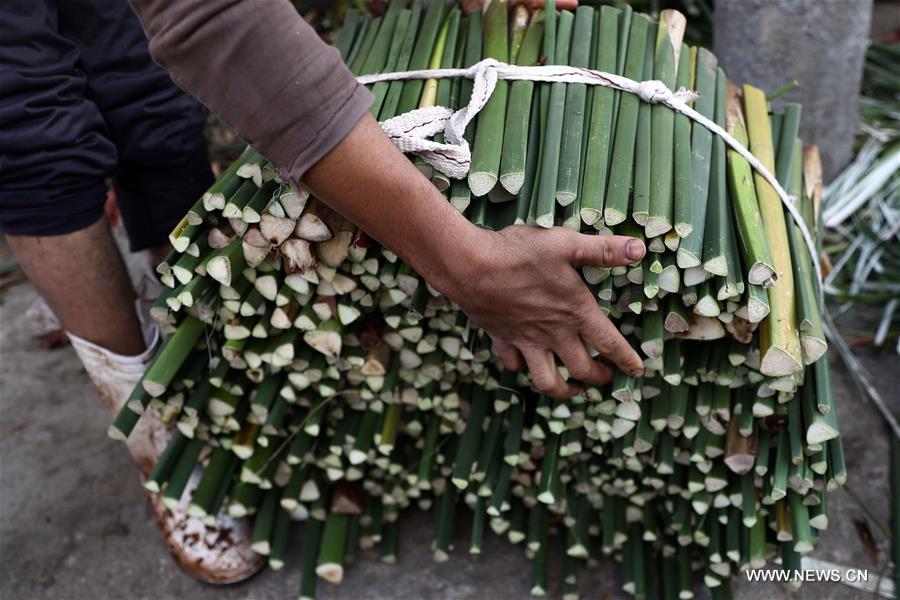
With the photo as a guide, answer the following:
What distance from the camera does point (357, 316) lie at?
150cm

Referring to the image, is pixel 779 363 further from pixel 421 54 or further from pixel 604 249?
pixel 421 54

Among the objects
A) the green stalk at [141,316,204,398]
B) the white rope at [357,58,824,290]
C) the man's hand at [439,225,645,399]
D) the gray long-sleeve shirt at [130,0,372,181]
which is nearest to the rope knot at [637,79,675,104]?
the white rope at [357,58,824,290]

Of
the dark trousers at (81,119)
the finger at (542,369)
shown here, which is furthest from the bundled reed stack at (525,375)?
the dark trousers at (81,119)

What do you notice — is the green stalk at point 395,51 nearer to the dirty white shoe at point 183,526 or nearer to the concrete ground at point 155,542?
the dirty white shoe at point 183,526

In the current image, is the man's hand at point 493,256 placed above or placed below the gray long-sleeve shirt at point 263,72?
below

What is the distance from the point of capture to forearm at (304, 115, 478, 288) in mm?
1131

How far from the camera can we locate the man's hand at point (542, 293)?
49.3 inches

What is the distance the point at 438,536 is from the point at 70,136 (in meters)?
1.12

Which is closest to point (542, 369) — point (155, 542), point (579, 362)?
point (579, 362)

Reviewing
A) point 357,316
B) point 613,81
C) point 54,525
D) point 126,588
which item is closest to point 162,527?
point 126,588

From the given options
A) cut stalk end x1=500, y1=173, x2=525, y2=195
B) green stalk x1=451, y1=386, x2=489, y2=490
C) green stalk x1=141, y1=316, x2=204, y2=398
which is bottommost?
green stalk x1=451, y1=386, x2=489, y2=490

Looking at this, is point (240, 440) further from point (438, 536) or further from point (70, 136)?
point (70, 136)

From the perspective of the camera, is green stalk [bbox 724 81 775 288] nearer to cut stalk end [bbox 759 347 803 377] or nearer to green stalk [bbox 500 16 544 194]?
cut stalk end [bbox 759 347 803 377]

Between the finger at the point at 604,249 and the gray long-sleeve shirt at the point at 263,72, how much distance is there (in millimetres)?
399
